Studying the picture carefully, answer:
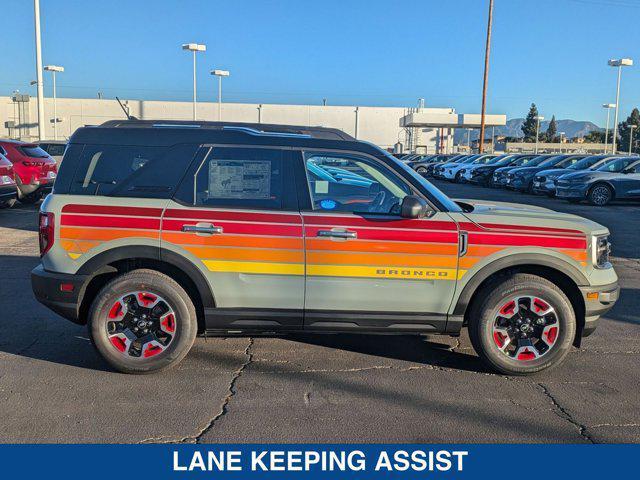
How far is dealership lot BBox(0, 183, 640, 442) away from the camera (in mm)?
3779

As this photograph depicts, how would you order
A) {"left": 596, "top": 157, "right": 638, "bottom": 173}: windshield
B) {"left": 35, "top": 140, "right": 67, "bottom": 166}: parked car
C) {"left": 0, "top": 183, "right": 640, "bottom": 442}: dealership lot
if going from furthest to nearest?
{"left": 35, "top": 140, "right": 67, "bottom": 166}: parked car
{"left": 596, "top": 157, "right": 638, "bottom": 173}: windshield
{"left": 0, "top": 183, "right": 640, "bottom": 442}: dealership lot

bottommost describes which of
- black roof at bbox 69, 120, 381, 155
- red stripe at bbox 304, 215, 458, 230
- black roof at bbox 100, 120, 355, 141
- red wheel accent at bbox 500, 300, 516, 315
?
red wheel accent at bbox 500, 300, 516, 315

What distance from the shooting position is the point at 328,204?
4.62 m

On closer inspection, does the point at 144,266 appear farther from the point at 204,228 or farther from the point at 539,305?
the point at 539,305

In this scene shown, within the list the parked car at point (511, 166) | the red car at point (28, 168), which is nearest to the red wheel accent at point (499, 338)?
the red car at point (28, 168)

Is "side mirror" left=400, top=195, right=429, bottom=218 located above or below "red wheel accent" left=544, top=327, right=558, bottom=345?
above

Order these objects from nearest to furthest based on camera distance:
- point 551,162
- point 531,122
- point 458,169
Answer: point 551,162 → point 458,169 → point 531,122

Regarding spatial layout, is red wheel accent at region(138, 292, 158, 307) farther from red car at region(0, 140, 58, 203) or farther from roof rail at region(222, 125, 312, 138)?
red car at region(0, 140, 58, 203)

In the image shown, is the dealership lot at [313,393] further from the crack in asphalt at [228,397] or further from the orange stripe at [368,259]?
the orange stripe at [368,259]

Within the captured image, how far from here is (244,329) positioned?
467cm

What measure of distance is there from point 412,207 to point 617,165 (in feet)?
56.5

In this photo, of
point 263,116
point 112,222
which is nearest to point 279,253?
point 112,222

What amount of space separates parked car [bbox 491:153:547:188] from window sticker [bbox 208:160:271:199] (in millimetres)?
21717

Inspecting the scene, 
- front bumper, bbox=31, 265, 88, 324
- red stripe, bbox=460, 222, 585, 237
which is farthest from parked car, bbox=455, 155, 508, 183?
front bumper, bbox=31, 265, 88, 324
